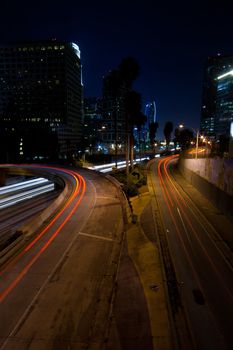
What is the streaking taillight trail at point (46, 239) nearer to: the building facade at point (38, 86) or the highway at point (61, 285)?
the highway at point (61, 285)

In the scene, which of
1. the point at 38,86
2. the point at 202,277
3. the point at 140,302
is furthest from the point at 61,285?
the point at 38,86

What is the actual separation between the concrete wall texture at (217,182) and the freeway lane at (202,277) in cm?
289

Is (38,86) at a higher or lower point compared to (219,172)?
higher

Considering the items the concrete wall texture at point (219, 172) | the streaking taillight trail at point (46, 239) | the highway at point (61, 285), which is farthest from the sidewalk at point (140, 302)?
the concrete wall texture at point (219, 172)

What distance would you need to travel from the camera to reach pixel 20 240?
61.0ft

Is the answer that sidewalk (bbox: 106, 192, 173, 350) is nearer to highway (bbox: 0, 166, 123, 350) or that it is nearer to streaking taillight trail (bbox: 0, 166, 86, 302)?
highway (bbox: 0, 166, 123, 350)

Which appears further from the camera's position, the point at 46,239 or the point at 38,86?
the point at 38,86

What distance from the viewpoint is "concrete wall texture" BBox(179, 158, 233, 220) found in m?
25.4

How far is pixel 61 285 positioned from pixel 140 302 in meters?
4.42

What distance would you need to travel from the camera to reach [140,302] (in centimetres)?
1272

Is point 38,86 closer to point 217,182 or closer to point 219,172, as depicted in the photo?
point 217,182

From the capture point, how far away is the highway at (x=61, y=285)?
10.0 metres

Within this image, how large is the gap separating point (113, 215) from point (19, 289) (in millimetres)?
14201

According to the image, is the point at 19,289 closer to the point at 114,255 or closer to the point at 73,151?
the point at 114,255
